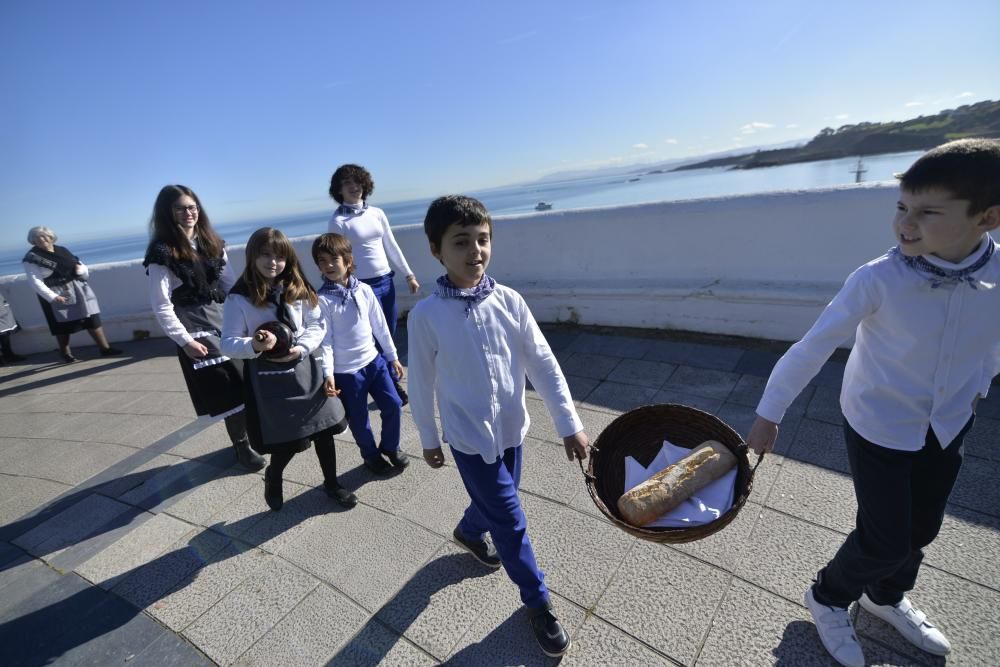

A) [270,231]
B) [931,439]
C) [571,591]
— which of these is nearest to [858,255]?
[931,439]

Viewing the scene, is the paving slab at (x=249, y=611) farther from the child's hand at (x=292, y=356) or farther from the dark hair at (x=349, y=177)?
the dark hair at (x=349, y=177)

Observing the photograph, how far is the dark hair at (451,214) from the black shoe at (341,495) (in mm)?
1845

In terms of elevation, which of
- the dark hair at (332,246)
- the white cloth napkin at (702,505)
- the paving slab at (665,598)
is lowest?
the paving slab at (665,598)

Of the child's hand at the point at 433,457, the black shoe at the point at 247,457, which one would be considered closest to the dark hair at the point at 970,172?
the child's hand at the point at 433,457

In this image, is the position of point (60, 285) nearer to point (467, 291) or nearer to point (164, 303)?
point (164, 303)

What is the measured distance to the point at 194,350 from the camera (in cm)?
312

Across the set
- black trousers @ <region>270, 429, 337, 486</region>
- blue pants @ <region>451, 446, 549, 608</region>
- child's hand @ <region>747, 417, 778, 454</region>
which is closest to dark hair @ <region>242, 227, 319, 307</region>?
black trousers @ <region>270, 429, 337, 486</region>

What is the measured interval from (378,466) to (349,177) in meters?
2.56

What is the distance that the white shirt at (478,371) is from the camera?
6.10 feet

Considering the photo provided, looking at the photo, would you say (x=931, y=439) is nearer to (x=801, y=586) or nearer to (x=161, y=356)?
(x=801, y=586)

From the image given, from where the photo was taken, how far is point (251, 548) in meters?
2.71

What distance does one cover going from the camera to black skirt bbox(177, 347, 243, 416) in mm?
3143

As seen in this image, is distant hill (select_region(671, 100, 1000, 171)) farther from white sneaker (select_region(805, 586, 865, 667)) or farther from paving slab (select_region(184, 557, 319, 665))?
paving slab (select_region(184, 557, 319, 665))

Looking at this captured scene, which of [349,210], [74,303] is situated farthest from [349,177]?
[74,303]
